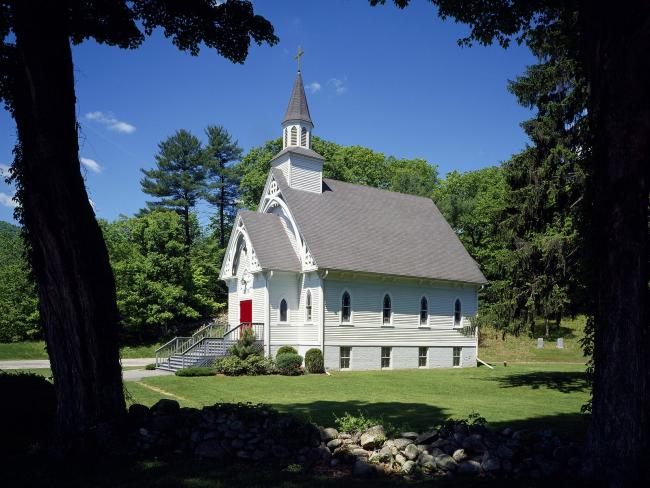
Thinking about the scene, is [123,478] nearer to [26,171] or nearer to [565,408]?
[26,171]

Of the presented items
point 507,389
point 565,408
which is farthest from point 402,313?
point 565,408

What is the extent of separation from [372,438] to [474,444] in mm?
1462

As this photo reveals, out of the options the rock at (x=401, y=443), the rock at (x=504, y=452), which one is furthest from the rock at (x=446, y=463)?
the rock at (x=504, y=452)

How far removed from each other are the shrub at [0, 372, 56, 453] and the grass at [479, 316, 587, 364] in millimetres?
27434

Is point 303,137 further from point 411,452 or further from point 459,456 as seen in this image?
point 459,456

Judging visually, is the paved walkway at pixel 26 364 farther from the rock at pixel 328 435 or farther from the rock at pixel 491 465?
the rock at pixel 491 465

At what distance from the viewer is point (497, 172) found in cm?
5541

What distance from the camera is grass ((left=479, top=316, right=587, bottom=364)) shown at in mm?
34156

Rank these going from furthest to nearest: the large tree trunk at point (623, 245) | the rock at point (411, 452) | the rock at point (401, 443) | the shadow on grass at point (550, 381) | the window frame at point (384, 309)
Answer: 1. the window frame at point (384, 309)
2. the shadow on grass at point (550, 381)
3. the rock at point (401, 443)
4. the rock at point (411, 452)
5. the large tree trunk at point (623, 245)

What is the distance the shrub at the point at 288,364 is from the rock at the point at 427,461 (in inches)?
648

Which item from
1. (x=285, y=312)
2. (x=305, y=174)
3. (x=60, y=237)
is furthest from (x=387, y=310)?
(x=60, y=237)

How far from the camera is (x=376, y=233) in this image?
29.9 meters

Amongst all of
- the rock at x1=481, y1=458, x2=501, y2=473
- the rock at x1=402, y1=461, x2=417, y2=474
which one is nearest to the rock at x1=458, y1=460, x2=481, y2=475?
the rock at x1=481, y1=458, x2=501, y2=473

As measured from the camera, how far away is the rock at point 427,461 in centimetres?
729
